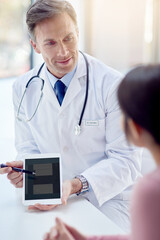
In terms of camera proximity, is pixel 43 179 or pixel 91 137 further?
pixel 91 137

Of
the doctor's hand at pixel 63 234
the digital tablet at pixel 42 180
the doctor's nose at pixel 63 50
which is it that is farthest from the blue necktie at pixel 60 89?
the doctor's hand at pixel 63 234

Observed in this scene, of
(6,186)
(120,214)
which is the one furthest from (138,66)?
(6,186)

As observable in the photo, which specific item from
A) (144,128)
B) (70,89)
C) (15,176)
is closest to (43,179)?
(15,176)

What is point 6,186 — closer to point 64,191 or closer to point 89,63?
point 64,191

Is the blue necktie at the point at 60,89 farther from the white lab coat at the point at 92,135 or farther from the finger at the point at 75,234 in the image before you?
the finger at the point at 75,234

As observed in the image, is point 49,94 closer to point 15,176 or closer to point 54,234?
point 15,176

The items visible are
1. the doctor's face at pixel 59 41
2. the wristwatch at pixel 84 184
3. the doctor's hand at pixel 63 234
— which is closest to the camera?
the doctor's hand at pixel 63 234

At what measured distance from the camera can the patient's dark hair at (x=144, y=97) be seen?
623mm

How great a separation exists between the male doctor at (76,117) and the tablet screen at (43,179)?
0.14m

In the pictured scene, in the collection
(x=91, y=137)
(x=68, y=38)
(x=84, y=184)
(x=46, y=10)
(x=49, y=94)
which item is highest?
(x=46, y=10)

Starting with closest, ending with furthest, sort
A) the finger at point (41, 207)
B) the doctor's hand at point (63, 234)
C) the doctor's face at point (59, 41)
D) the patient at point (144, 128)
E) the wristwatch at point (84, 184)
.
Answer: the patient at point (144, 128)
the doctor's hand at point (63, 234)
the finger at point (41, 207)
the wristwatch at point (84, 184)
the doctor's face at point (59, 41)

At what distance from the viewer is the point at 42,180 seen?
44.8 inches

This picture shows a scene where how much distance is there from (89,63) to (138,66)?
32.8 inches

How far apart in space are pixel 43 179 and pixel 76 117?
36cm
